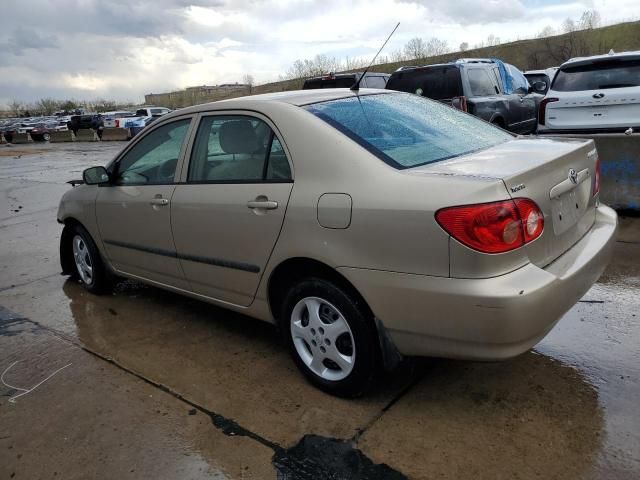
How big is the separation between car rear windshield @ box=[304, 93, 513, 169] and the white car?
14.3 feet

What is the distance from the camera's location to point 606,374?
2939 mm

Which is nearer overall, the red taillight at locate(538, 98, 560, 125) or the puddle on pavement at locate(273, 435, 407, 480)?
the puddle on pavement at locate(273, 435, 407, 480)

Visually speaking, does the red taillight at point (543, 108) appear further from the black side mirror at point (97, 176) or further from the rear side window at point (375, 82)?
the black side mirror at point (97, 176)

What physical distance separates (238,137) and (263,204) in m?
0.59

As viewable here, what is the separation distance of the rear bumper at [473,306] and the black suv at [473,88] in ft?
22.9

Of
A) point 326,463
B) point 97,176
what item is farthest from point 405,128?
point 97,176

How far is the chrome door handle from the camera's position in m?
2.95

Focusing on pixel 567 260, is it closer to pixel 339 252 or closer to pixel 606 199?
pixel 339 252

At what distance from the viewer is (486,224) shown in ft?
7.50

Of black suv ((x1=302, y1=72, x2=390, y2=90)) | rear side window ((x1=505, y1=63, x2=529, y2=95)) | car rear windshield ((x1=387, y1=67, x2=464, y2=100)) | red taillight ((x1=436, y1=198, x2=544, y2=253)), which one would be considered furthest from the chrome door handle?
rear side window ((x1=505, y1=63, x2=529, y2=95))

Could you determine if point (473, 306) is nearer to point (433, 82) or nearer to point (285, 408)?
point (285, 408)

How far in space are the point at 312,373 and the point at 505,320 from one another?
1.18 m

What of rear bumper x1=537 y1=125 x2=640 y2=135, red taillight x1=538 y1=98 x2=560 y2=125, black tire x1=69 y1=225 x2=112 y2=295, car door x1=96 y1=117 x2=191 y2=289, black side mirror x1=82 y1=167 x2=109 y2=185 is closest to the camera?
car door x1=96 y1=117 x2=191 y2=289

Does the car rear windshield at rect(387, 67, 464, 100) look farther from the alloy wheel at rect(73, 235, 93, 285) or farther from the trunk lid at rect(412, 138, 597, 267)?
the trunk lid at rect(412, 138, 597, 267)
